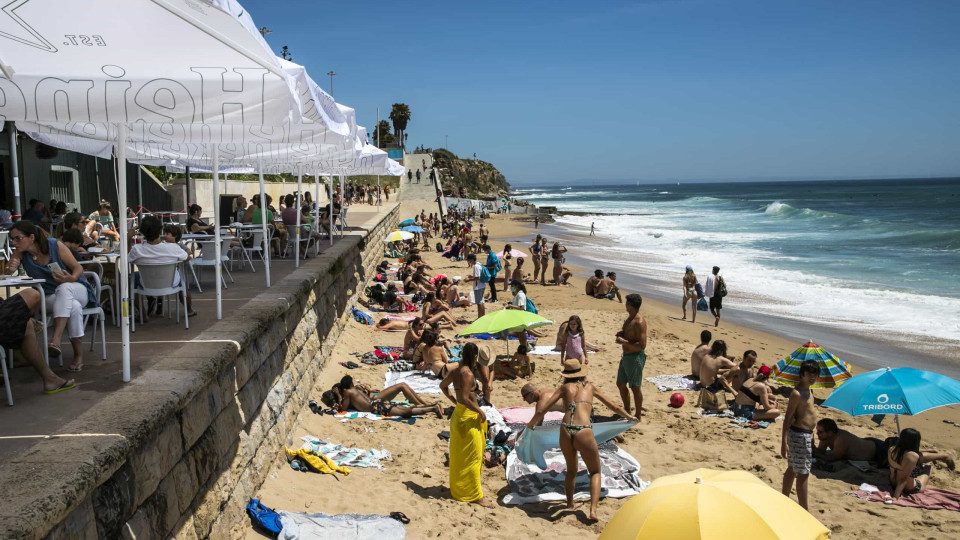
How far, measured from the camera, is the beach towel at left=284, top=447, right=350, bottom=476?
6.21 m

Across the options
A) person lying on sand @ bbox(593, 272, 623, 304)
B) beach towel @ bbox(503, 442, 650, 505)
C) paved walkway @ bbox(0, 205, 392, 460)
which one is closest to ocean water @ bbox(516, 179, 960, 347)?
person lying on sand @ bbox(593, 272, 623, 304)

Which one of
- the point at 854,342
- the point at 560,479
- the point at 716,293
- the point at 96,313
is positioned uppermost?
the point at 96,313

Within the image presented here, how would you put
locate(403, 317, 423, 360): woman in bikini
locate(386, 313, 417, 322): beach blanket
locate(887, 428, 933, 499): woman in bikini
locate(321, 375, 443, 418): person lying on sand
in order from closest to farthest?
locate(887, 428, 933, 499): woman in bikini < locate(321, 375, 443, 418): person lying on sand < locate(403, 317, 423, 360): woman in bikini < locate(386, 313, 417, 322): beach blanket

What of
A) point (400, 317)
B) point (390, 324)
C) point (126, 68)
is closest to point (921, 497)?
point (126, 68)

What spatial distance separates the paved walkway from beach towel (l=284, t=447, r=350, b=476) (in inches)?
55.7

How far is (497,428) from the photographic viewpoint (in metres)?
7.50

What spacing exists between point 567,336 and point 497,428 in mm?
1742

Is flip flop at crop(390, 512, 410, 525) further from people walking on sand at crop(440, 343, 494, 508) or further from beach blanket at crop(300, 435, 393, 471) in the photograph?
beach blanket at crop(300, 435, 393, 471)

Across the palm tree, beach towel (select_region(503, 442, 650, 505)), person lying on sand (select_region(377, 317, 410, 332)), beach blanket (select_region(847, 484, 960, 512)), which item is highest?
the palm tree

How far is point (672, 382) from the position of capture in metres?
9.91

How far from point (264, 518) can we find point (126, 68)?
10.1ft

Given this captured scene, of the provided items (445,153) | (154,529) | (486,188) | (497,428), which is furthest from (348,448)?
(486,188)

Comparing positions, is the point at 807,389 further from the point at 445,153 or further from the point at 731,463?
the point at 445,153

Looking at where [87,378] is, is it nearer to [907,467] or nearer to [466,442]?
[466,442]
